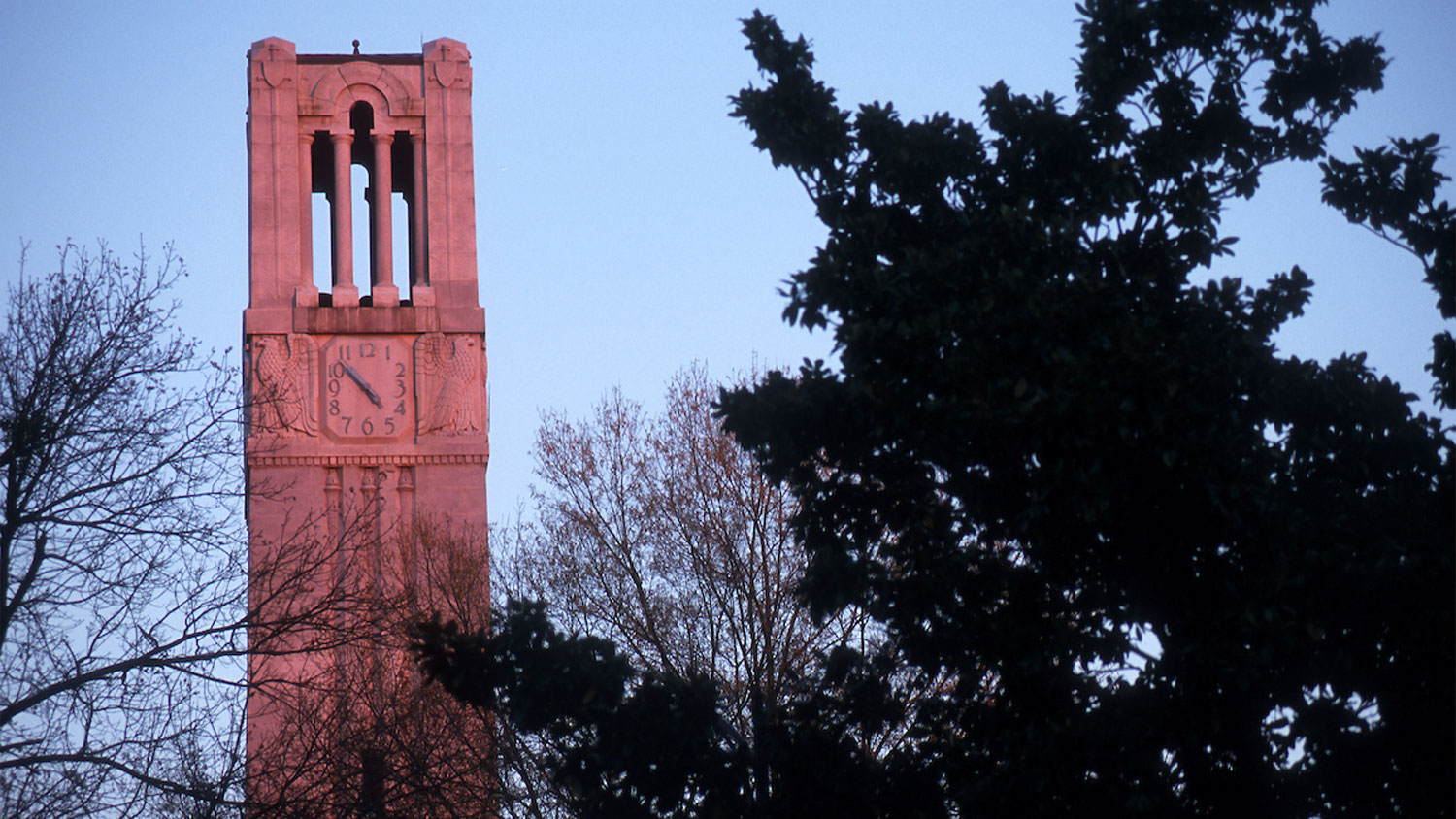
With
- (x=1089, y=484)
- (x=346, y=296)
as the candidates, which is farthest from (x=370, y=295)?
(x=1089, y=484)

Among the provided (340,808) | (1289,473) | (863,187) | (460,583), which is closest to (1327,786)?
(1289,473)

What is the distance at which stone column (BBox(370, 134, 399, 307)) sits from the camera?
147ft

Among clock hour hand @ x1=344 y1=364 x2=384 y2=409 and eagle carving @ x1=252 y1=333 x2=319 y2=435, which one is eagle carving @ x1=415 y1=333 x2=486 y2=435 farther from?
eagle carving @ x1=252 y1=333 x2=319 y2=435

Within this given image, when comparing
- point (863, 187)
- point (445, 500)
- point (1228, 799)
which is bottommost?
point (1228, 799)

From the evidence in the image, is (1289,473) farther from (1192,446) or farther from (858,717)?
(858,717)

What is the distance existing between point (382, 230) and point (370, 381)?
3448mm

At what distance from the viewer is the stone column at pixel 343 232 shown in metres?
44.9

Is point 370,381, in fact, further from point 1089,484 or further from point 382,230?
point 1089,484

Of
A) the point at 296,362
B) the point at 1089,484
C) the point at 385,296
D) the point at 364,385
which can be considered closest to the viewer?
the point at 1089,484

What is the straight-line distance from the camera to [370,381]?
44.6 m

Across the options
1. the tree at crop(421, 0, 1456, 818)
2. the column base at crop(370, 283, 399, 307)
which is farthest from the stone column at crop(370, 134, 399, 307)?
the tree at crop(421, 0, 1456, 818)

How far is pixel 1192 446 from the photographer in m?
14.2

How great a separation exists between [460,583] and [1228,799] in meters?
17.6

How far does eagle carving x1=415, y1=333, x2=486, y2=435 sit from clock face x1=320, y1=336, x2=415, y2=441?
0.32 metres
